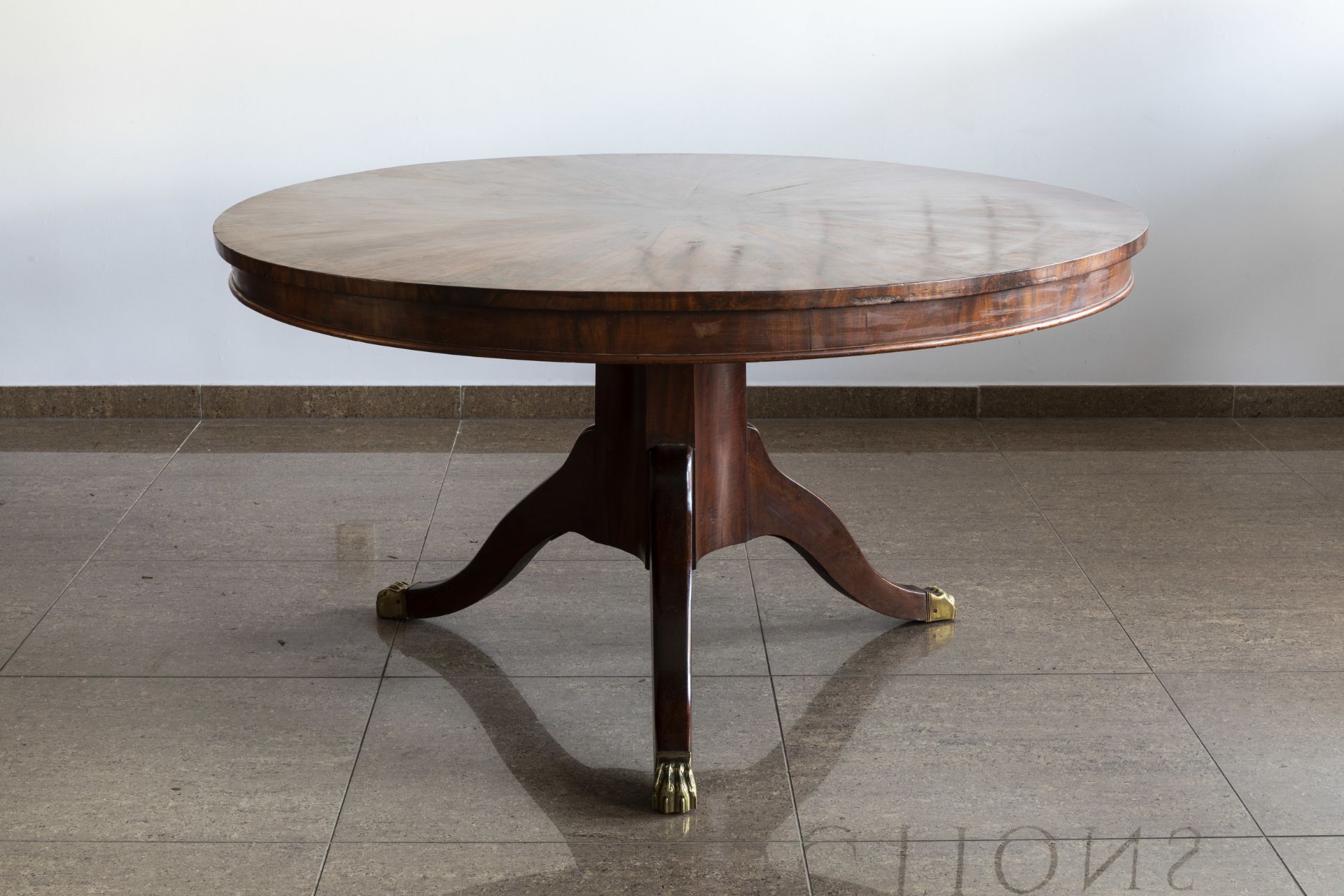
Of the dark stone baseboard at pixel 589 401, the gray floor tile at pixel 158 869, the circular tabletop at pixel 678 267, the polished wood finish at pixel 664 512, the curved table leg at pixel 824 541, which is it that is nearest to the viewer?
the circular tabletop at pixel 678 267

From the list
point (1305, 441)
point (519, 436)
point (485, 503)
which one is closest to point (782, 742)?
point (485, 503)

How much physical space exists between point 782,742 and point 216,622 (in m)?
0.96

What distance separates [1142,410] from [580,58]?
1606 millimetres

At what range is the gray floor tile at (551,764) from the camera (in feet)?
5.22

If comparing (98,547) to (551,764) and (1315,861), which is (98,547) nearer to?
(551,764)

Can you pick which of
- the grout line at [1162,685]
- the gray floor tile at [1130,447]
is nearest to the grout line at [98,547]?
the grout line at [1162,685]

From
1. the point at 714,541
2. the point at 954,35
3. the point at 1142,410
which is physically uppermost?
the point at 954,35

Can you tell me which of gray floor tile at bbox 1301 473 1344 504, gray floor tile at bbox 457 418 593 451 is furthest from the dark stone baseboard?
gray floor tile at bbox 1301 473 1344 504

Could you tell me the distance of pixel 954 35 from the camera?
120 inches

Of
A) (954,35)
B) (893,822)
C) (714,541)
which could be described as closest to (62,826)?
(714,541)

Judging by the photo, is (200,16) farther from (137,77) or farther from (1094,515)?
(1094,515)

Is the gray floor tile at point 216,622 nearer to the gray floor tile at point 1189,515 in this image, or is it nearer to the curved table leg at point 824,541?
the curved table leg at point 824,541

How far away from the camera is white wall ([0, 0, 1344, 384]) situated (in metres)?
3.01

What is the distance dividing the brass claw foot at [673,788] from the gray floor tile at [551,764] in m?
0.01
